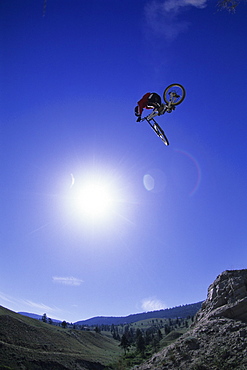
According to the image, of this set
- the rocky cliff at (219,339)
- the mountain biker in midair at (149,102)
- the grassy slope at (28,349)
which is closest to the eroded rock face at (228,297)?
the rocky cliff at (219,339)

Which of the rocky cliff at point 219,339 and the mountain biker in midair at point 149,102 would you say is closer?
the mountain biker in midair at point 149,102

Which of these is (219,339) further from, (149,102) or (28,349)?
(28,349)

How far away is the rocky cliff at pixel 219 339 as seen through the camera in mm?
16484

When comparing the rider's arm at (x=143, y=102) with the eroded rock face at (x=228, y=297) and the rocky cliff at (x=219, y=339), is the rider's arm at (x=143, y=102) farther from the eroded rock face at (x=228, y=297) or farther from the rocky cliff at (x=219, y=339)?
the eroded rock face at (x=228, y=297)

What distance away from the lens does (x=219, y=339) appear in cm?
1850

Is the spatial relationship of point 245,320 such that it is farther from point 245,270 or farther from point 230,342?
point 245,270

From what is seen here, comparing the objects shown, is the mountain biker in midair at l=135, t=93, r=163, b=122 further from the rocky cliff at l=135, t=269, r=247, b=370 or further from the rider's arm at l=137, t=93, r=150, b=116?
the rocky cliff at l=135, t=269, r=247, b=370

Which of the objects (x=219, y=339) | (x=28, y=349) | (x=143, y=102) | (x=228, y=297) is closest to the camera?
(x=143, y=102)

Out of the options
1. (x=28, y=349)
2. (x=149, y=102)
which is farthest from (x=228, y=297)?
(x=28, y=349)

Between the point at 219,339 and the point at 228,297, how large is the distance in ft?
18.8

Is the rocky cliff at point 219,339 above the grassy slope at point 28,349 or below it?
above

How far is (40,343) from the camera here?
66.8 meters

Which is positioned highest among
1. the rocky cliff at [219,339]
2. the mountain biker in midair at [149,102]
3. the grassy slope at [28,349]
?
the mountain biker in midair at [149,102]

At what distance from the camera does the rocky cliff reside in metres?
16.5
